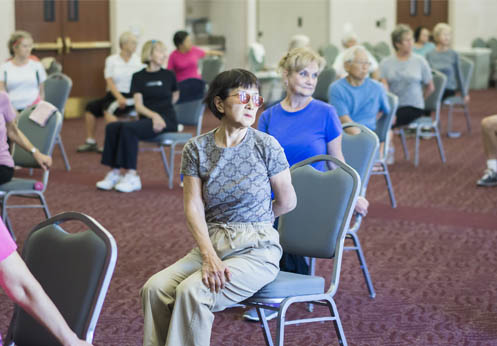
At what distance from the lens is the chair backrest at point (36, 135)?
5.27 metres

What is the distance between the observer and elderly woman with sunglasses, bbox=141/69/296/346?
2916 millimetres

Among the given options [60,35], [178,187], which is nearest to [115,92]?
[178,187]

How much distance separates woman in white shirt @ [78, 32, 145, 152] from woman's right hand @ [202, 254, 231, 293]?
20.6 ft

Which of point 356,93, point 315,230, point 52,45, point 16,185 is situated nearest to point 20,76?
point 16,185

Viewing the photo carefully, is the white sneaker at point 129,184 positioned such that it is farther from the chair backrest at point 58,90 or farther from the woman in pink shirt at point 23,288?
the woman in pink shirt at point 23,288

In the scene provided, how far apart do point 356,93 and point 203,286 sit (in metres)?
3.57

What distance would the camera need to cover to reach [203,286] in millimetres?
2875

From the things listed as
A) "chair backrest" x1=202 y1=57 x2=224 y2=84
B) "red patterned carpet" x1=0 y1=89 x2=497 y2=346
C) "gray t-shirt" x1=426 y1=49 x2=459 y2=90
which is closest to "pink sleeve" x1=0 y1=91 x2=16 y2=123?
"red patterned carpet" x1=0 y1=89 x2=497 y2=346

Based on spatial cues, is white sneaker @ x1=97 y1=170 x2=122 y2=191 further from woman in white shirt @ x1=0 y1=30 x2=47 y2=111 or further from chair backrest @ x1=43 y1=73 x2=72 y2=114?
woman in white shirt @ x1=0 y1=30 x2=47 y2=111

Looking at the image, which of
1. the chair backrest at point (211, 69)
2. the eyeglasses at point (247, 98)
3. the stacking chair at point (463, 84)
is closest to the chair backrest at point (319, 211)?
the eyeglasses at point (247, 98)

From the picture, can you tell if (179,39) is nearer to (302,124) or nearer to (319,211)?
(302,124)

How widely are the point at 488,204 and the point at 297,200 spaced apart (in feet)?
12.1

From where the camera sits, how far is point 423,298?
14.3 ft

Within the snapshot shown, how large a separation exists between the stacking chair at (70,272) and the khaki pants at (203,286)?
0.55 meters
